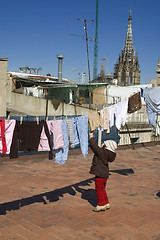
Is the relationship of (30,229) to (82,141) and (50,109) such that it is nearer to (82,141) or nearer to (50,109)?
(82,141)

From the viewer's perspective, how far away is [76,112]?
2372 centimetres

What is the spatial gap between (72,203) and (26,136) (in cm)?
221

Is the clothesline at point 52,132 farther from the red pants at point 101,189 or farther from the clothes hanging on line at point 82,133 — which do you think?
the red pants at point 101,189

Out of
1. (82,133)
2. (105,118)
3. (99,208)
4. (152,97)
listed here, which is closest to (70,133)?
(82,133)

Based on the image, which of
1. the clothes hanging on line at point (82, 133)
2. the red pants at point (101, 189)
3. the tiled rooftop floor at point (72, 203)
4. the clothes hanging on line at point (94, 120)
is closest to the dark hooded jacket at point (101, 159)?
the red pants at point (101, 189)

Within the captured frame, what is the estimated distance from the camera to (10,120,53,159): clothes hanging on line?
7.45 metres

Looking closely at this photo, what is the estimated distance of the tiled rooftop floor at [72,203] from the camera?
5.56m

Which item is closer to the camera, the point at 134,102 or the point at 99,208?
the point at 99,208

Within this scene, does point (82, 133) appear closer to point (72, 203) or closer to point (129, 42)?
point (72, 203)

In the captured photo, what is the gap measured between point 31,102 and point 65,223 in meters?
20.9

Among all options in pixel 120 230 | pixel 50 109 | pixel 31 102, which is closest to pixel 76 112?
pixel 50 109

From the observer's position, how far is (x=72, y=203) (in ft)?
24.4

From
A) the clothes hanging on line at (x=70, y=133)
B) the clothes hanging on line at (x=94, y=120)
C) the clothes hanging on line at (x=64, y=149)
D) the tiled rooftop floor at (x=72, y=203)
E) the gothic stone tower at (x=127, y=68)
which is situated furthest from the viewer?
the gothic stone tower at (x=127, y=68)

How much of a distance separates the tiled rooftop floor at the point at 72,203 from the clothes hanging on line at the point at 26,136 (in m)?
1.42
